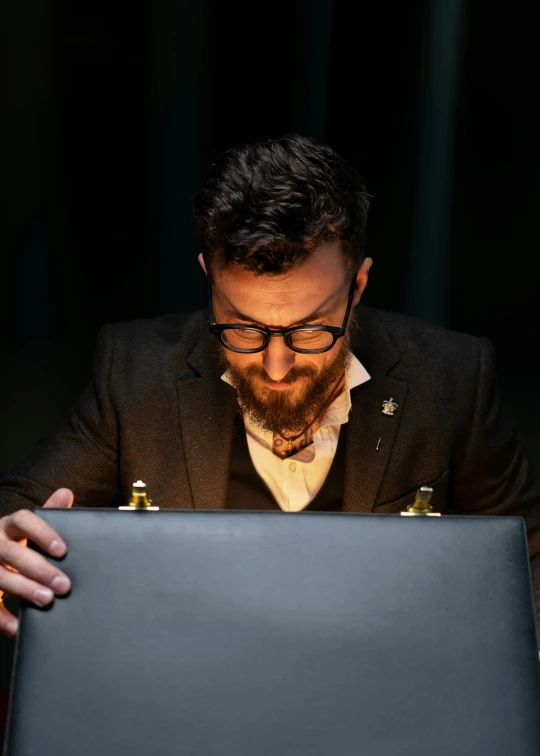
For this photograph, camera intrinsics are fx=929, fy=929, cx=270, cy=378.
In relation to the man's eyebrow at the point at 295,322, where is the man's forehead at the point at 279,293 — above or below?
above

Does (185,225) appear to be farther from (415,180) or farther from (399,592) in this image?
(399,592)

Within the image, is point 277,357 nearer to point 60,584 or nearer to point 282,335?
point 282,335

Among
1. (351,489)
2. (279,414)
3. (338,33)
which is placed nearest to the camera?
(279,414)

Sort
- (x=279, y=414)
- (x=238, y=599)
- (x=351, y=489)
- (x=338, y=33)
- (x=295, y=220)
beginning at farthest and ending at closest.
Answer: (x=338, y=33), (x=351, y=489), (x=279, y=414), (x=295, y=220), (x=238, y=599)

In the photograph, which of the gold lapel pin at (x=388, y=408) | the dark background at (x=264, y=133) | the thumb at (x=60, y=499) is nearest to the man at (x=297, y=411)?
the gold lapel pin at (x=388, y=408)

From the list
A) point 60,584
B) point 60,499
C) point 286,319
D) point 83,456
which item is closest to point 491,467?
point 286,319

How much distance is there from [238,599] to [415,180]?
138 cm

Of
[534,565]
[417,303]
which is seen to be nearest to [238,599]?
[534,565]

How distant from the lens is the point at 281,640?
0.84m

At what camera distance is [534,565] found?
57.5 inches

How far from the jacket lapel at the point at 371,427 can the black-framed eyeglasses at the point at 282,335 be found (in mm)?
235

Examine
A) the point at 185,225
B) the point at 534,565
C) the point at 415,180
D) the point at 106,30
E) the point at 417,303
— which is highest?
the point at 106,30

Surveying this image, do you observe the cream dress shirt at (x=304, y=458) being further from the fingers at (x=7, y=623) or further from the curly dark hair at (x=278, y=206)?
the fingers at (x=7, y=623)

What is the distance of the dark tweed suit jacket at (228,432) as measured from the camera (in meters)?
1.50
